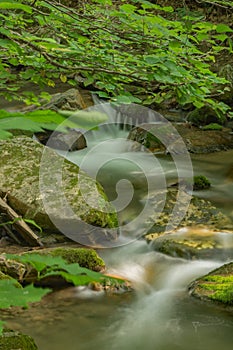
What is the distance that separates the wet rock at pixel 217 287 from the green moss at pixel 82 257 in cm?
100

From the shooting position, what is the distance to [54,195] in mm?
5258

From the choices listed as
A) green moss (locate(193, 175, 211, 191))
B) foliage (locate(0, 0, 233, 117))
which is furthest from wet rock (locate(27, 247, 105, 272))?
green moss (locate(193, 175, 211, 191))

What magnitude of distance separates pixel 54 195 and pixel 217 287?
233 centimetres

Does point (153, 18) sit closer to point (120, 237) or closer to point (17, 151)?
point (120, 237)

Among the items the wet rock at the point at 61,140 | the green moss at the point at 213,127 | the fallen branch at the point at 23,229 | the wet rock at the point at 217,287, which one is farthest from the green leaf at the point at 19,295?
the green moss at the point at 213,127

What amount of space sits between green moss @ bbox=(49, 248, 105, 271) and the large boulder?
65 centimetres

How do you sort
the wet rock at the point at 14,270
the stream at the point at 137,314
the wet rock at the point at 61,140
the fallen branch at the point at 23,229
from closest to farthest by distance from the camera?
the stream at the point at 137,314 → the wet rock at the point at 14,270 → the fallen branch at the point at 23,229 → the wet rock at the point at 61,140

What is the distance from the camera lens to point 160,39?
2611 millimetres

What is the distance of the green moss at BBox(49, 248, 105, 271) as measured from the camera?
4191 mm

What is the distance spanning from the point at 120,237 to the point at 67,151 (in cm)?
364

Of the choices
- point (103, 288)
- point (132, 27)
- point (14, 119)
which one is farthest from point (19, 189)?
point (14, 119)

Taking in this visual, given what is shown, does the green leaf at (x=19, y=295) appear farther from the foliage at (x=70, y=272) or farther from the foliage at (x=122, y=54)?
the foliage at (x=122, y=54)

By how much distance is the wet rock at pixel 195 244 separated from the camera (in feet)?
15.9

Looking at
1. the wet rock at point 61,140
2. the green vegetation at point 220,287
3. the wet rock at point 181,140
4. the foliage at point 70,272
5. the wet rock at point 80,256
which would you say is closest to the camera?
the foliage at point 70,272
